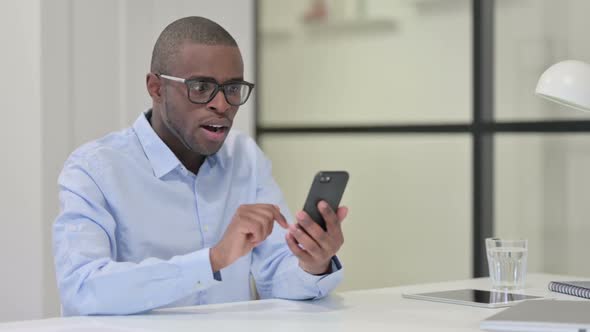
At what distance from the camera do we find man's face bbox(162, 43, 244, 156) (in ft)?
7.14

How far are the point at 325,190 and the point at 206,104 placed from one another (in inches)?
18.4

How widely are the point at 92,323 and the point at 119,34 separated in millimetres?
2075

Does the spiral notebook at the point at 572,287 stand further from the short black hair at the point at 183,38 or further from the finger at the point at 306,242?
the short black hair at the point at 183,38

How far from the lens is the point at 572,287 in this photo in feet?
6.75

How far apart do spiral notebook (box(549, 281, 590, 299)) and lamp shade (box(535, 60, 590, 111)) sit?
0.37 m

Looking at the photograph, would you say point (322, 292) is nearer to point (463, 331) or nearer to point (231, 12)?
point (463, 331)

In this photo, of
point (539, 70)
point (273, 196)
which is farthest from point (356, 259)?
point (273, 196)

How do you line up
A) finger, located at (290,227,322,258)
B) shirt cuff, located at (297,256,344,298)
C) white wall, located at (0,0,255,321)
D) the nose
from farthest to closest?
1. white wall, located at (0,0,255,321)
2. the nose
3. shirt cuff, located at (297,256,344,298)
4. finger, located at (290,227,322,258)

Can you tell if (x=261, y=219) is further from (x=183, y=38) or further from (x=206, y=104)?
(x=183, y=38)

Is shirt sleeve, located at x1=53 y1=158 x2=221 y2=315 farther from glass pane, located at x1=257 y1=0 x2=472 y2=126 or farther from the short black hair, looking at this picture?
glass pane, located at x1=257 y1=0 x2=472 y2=126

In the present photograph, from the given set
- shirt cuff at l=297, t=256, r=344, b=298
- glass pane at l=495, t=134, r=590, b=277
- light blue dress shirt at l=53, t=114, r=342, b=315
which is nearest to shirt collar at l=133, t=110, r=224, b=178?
light blue dress shirt at l=53, t=114, r=342, b=315

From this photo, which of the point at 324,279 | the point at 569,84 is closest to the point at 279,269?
the point at 324,279

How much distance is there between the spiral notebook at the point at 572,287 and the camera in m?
2.00

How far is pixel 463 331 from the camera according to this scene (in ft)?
5.29
